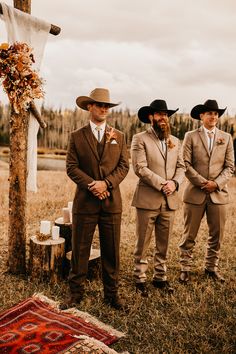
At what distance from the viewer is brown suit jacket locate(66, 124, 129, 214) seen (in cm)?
448

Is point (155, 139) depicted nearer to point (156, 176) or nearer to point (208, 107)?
point (156, 176)

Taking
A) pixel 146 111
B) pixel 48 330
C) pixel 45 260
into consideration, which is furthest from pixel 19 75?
pixel 48 330

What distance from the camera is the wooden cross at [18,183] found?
5.30 metres

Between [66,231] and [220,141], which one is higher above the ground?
[220,141]

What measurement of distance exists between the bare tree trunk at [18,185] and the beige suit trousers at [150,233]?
5.49ft

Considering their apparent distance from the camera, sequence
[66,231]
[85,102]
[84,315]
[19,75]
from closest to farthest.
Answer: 1. [84,315]
2. [85,102]
3. [19,75]
4. [66,231]

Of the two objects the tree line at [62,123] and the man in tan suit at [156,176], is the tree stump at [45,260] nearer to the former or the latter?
the man in tan suit at [156,176]

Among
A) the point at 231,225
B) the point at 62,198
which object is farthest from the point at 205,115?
the point at 62,198

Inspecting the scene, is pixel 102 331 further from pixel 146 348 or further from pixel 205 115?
pixel 205 115

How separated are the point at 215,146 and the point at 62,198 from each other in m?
6.69

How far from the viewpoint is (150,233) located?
16.8 ft

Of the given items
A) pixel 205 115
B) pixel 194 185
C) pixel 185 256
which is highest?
pixel 205 115

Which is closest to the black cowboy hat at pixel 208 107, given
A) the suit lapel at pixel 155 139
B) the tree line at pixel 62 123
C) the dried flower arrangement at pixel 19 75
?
the suit lapel at pixel 155 139

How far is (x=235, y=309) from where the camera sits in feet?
15.3
